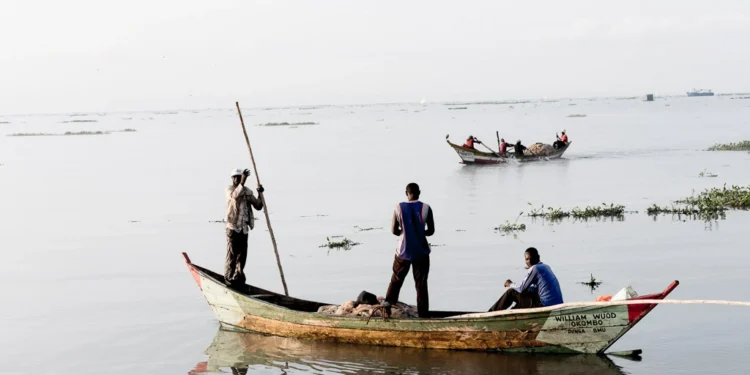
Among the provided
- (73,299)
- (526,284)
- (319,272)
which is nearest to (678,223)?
(319,272)

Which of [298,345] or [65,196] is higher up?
[65,196]

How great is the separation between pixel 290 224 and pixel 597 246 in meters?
7.48

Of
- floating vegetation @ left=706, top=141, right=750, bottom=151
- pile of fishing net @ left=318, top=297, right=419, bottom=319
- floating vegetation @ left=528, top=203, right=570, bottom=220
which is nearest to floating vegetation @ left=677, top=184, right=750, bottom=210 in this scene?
floating vegetation @ left=528, top=203, right=570, bottom=220

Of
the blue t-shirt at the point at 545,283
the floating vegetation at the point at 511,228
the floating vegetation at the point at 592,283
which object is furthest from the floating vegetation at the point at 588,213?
the blue t-shirt at the point at 545,283

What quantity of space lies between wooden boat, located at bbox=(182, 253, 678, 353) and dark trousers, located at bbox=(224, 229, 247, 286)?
18 centimetres

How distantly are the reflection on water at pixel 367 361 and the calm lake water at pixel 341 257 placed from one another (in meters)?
0.03

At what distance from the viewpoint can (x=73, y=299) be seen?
15.3m

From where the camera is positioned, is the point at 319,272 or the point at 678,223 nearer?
the point at 319,272

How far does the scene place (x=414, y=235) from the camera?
1082 centimetres

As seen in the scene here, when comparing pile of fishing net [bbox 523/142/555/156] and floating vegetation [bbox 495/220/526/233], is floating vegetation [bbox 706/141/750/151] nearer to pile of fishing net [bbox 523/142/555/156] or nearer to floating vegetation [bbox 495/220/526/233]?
pile of fishing net [bbox 523/142/555/156]

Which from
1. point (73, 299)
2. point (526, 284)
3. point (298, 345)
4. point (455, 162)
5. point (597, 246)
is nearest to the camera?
point (526, 284)

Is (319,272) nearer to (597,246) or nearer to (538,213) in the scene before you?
(597,246)

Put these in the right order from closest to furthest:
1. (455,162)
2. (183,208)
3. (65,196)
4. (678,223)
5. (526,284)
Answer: (526,284), (678,223), (183,208), (65,196), (455,162)

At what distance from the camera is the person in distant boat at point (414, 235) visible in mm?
10773
